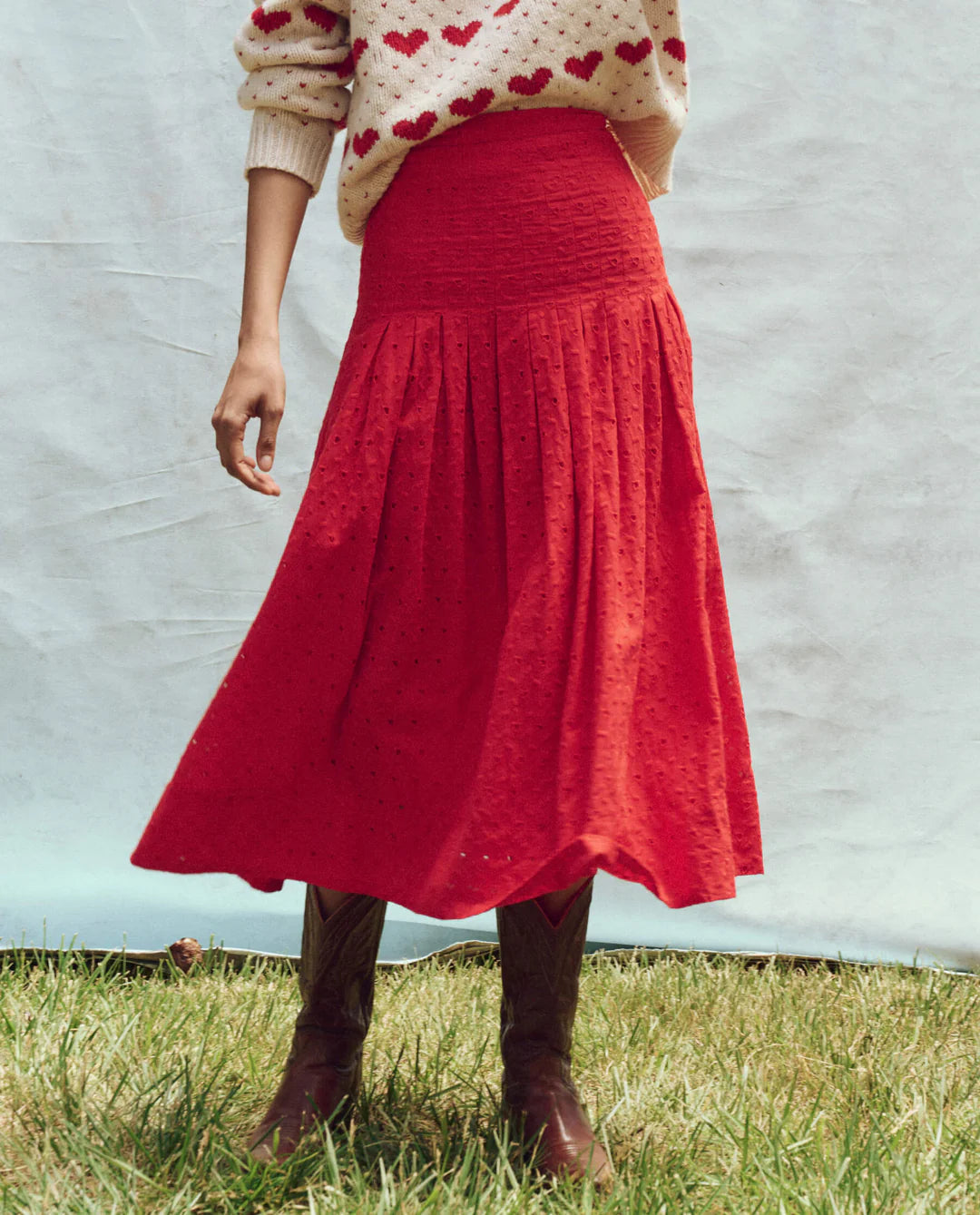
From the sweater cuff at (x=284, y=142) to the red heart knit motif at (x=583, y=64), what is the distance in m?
0.23

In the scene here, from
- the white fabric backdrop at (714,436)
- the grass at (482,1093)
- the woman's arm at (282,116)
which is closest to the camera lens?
the grass at (482,1093)

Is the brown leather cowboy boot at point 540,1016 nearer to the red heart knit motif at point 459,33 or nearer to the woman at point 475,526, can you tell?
the woman at point 475,526

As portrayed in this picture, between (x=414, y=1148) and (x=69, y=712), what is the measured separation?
1.09 meters

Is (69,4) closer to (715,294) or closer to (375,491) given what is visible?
(715,294)

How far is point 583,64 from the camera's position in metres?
1.14

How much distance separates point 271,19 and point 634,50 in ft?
1.04

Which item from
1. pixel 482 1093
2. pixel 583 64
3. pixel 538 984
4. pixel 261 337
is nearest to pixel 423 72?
pixel 583 64

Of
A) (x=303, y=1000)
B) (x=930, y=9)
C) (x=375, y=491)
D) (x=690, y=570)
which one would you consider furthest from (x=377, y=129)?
(x=930, y=9)

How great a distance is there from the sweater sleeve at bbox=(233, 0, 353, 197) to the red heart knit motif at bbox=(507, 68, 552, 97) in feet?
0.58

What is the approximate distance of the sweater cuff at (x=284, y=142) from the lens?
3.93 ft

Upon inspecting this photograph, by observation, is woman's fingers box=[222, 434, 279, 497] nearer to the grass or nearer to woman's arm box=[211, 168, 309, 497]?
woman's arm box=[211, 168, 309, 497]

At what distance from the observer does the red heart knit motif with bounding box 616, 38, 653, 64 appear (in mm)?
1161

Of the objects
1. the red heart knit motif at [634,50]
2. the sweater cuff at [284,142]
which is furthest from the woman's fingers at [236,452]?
the red heart knit motif at [634,50]

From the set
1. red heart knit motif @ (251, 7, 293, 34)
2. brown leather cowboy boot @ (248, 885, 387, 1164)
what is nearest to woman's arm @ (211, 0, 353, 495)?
red heart knit motif @ (251, 7, 293, 34)
